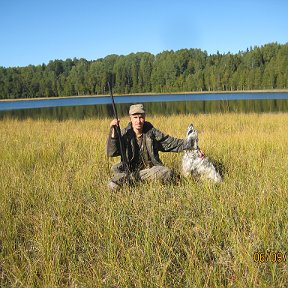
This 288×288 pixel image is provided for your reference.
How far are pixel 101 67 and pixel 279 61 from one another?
7188cm

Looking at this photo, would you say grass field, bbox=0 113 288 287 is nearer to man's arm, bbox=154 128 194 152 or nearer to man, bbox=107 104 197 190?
man, bbox=107 104 197 190

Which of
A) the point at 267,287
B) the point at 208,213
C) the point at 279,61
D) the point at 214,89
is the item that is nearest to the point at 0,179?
the point at 208,213

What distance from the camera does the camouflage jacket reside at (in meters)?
4.46

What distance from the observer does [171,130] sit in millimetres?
11258

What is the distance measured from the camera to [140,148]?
458 cm

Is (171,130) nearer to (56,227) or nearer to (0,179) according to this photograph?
(0,179)

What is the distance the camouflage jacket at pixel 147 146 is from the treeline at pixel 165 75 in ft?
293

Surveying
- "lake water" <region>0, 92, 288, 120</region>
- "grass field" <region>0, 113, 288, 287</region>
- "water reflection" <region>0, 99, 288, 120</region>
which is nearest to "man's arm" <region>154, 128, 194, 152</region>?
"grass field" <region>0, 113, 288, 287</region>

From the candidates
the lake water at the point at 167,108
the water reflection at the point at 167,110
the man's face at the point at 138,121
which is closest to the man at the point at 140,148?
the man's face at the point at 138,121
